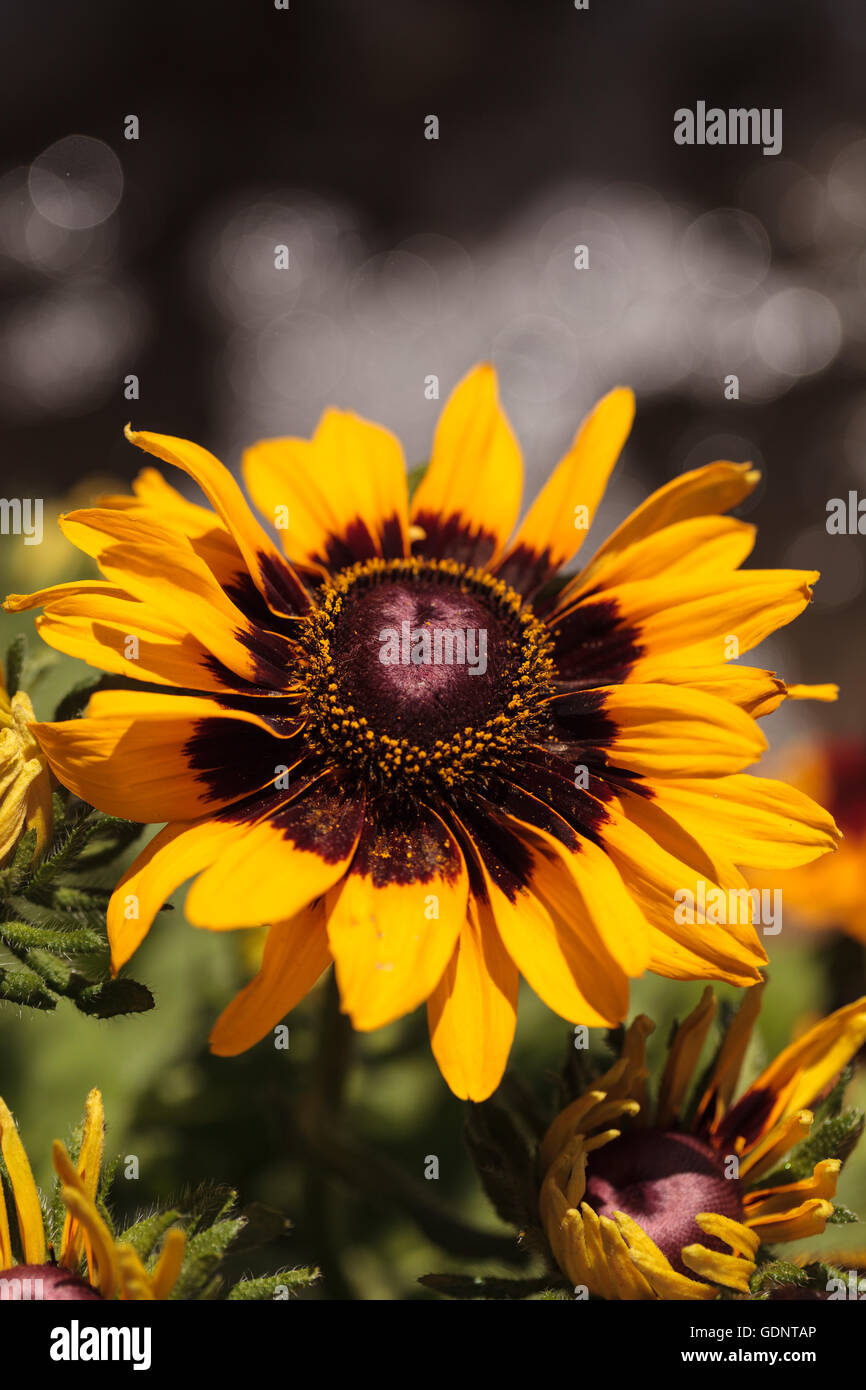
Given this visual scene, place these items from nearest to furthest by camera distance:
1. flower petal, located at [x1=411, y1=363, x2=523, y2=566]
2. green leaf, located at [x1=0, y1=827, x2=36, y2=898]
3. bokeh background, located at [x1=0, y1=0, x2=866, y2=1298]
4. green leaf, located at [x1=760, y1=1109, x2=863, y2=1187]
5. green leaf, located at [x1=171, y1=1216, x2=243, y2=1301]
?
green leaf, located at [x1=171, y1=1216, x2=243, y2=1301] → green leaf, located at [x1=0, y1=827, x2=36, y2=898] → green leaf, located at [x1=760, y1=1109, x2=863, y2=1187] → flower petal, located at [x1=411, y1=363, x2=523, y2=566] → bokeh background, located at [x1=0, y1=0, x2=866, y2=1298]

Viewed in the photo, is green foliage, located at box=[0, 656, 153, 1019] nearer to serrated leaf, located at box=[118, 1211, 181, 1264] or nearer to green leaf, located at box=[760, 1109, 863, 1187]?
serrated leaf, located at box=[118, 1211, 181, 1264]

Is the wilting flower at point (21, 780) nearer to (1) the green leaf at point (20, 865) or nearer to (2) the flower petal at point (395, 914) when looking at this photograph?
(1) the green leaf at point (20, 865)

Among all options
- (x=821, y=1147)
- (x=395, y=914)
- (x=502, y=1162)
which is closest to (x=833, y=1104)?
(x=821, y=1147)

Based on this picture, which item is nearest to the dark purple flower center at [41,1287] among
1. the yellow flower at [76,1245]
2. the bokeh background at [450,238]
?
the yellow flower at [76,1245]

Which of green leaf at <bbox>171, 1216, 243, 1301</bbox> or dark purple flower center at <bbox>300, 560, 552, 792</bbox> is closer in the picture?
green leaf at <bbox>171, 1216, 243, 1301</bbox>

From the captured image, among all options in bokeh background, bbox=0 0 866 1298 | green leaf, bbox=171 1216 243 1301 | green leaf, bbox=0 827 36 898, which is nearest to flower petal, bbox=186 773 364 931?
green leaf, bbox=0 827 36 898
